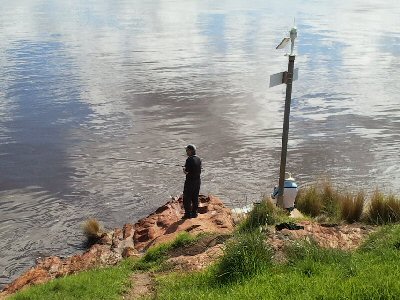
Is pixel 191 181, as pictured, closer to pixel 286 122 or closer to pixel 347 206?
pixel 286 122

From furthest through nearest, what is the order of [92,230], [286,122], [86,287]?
1. [92,230]
2. [286,122]
3. [86,287]

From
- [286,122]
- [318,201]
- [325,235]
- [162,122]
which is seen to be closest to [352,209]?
[318,201]

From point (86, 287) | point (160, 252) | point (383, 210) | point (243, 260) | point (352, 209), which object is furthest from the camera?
point (352, 209)

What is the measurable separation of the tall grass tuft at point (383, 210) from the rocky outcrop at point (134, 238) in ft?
9.75

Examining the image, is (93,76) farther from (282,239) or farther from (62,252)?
(282,239)

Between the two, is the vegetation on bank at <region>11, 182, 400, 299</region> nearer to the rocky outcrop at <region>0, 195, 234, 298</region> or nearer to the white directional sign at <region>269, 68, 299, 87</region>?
the rocky outcrop at <region>0, 195, 234, 298</region>

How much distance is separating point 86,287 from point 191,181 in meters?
4.86

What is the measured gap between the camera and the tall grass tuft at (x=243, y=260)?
24.6 feet

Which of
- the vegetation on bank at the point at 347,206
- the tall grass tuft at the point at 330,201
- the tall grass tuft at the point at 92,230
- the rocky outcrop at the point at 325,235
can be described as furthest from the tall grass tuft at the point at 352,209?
the tall grass tuft at the point at 92,230

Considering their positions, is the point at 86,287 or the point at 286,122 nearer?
the point at 86,287

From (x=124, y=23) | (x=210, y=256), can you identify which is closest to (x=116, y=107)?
(x=210, y=256)

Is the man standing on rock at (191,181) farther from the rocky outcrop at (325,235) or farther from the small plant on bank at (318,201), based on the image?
the rocky outcrop at (325,235)

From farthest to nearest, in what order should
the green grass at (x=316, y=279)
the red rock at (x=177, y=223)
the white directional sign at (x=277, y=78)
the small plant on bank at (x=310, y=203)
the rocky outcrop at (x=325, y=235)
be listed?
the small plant on bank at (x=310, y=203) < the red rock at (x=177, y=223) < the white directional sign at (x=277, y=78) < the rocky outcrop at (x=325, y=235) < the green grass at (x=316, y=279)

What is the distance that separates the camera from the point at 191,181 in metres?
13.2
